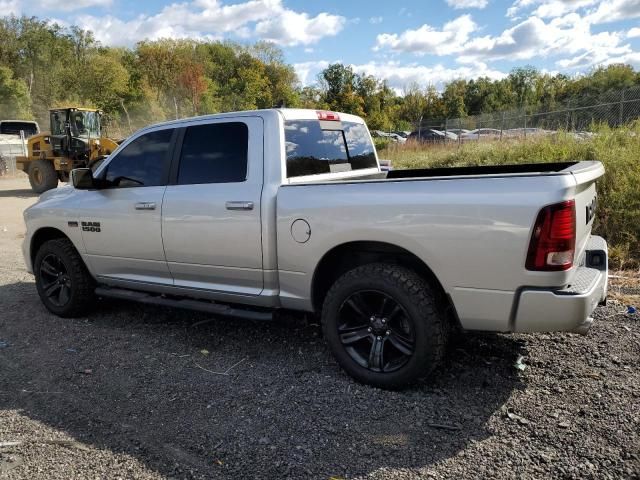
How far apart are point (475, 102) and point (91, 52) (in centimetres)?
4846

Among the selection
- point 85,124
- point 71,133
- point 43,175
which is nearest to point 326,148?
point 71,133

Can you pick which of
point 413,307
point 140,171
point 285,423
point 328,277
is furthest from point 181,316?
point 413,307

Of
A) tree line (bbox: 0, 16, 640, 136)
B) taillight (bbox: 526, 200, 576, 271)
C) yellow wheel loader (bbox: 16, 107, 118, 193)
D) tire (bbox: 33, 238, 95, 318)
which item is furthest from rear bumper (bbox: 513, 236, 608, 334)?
tree line (bbox: 0, 16, 640, 136)

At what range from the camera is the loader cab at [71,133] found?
18.0 meters

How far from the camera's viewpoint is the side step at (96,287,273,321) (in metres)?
3.96

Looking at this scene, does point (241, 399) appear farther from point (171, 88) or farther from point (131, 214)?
point (171, 88)

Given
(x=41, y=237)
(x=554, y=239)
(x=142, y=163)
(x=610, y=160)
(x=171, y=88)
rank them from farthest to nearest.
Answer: (x=171, y=88), (x=610, y=160), (x=41, y=237), (x=142, y=163), (x=554, y=239)

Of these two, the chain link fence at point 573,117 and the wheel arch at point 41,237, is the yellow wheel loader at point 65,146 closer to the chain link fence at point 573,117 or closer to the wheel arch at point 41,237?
the wheel arch at point 41,237

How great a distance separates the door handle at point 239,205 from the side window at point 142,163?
0.86 meters

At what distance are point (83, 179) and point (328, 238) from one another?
2.55 m

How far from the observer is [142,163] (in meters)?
4.62

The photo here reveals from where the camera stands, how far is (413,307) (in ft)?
10.6

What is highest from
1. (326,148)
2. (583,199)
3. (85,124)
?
(85,124)

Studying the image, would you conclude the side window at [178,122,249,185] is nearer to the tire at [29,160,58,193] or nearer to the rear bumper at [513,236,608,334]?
the rear bumper at [513,236,608,334]
